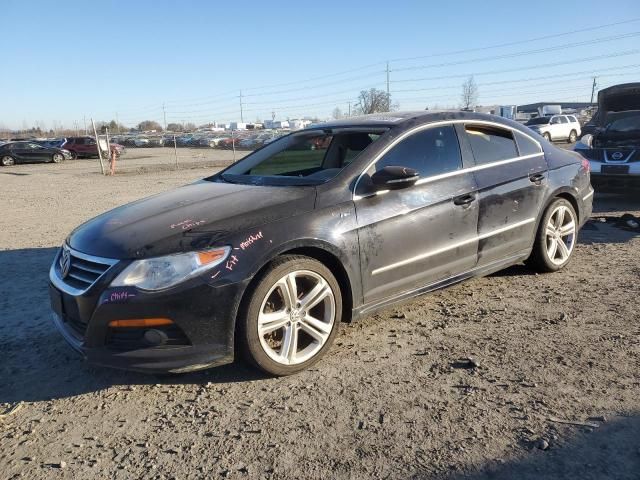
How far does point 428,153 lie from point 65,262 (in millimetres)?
2714

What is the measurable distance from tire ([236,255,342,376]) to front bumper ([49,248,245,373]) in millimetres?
126

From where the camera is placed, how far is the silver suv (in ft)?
Result: 96.7

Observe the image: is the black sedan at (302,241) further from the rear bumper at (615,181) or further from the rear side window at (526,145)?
the rear bumper at (615,181)

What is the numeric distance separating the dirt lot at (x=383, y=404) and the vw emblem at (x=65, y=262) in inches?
26.8

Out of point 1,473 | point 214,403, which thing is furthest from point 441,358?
point 1,473

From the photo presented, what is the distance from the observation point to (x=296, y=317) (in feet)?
10.9

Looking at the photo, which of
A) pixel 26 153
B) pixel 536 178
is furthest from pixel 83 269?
pixel 26 153

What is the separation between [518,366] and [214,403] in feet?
6.13

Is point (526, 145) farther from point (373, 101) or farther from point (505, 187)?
point (373, 101)

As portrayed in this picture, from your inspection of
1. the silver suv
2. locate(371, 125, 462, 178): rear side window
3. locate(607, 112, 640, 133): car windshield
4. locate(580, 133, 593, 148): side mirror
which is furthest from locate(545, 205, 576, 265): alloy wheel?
the silver suv

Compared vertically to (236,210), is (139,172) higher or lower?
lower

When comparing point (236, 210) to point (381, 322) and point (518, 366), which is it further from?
point (518, 366)

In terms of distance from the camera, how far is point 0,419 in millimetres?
2936

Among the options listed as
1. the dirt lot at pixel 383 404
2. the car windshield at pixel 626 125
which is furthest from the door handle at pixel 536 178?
the car windshield at pixel 626 125
